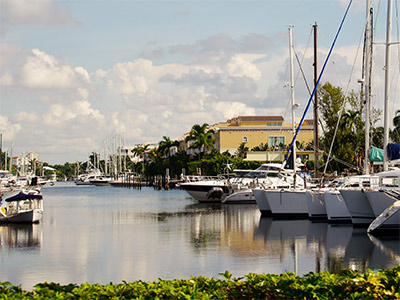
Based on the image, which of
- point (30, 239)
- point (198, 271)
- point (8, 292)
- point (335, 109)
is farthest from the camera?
point (335, 109)

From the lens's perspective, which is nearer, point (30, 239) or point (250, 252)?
point (250, 252)

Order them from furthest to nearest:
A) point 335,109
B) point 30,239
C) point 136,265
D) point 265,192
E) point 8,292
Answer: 1. point 335,109
2. point 265,192
3. point 30,239
4. point 136,265
5. point 8,292

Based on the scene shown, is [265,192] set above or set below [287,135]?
below

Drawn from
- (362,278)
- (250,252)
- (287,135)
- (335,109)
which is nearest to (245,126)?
(287,135)

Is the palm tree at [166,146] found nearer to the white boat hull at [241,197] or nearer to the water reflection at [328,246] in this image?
the white boat hull at [241,197]

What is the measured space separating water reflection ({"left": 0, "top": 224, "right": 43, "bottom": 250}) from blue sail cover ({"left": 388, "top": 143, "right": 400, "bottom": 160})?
19820 millimetres

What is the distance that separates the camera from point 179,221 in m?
44.5

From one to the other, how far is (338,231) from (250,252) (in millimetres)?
9902

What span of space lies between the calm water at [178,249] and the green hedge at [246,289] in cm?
906

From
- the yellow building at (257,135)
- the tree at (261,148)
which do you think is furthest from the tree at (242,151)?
the yellow building at (257,135)

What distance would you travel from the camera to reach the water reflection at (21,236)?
1197 inches

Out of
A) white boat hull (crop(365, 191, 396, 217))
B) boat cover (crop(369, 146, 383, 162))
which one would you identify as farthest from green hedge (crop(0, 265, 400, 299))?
boat cover (crop(369, 146, 383, 162))

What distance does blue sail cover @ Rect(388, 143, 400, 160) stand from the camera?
117 feet

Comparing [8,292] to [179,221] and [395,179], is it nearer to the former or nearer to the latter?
[395,179]
